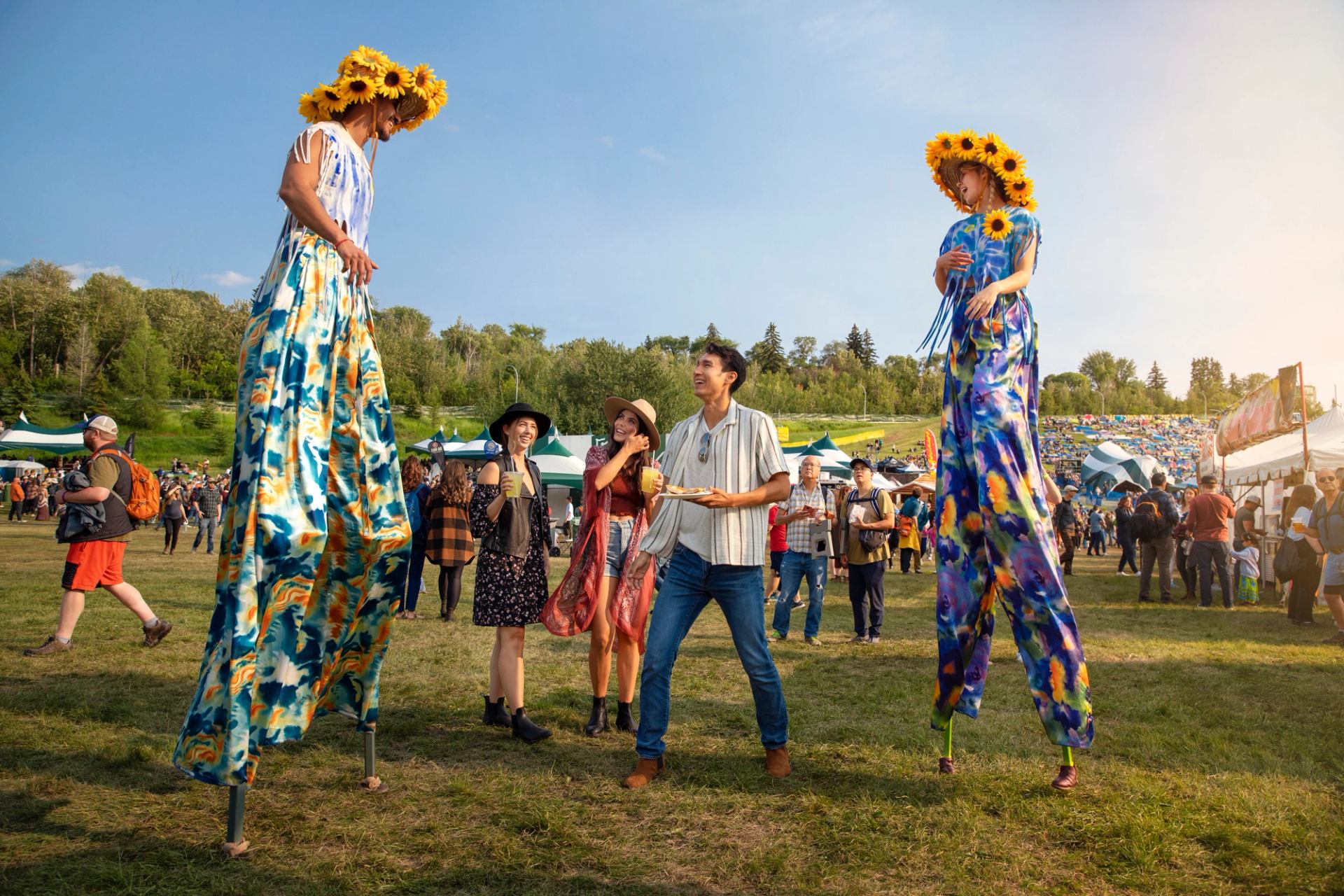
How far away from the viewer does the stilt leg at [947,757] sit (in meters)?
3.83

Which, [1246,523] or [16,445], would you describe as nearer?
[1246,523]

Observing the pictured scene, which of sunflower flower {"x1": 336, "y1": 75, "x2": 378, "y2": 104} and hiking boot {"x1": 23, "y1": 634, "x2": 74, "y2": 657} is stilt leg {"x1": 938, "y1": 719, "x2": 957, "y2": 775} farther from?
hiking boot {"x1": 23, "y1": 634, "x2": 74, "y2": 657}

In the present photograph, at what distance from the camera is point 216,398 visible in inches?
2906

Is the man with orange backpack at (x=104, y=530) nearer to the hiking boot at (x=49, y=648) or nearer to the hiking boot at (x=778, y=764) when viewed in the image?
the hiking boot at (x=49, y=648)

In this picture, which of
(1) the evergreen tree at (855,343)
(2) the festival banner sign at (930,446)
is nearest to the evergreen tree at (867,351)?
(1) the evergreen tree at (855,343)

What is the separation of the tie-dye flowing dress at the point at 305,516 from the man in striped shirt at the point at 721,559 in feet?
4.27

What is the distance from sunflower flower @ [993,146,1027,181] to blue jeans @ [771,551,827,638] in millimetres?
5329

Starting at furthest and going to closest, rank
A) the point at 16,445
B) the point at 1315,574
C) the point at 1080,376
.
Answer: the point at 1080,376 < the point at 16,445 < the point at 1315,574

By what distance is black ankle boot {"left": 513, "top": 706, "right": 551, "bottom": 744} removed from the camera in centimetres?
443

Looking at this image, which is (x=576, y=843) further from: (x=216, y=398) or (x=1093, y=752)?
(x=216, y=398)

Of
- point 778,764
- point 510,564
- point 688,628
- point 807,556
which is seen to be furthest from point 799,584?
point 688,628

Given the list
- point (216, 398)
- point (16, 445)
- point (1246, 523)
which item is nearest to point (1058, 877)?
point (1246, 523)

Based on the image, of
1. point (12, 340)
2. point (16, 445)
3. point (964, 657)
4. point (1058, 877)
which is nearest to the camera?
point (1058, 877)

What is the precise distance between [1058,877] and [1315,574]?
1003 cm
